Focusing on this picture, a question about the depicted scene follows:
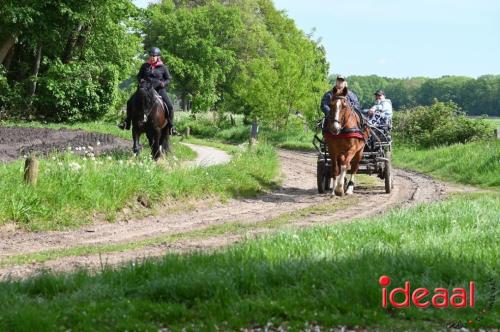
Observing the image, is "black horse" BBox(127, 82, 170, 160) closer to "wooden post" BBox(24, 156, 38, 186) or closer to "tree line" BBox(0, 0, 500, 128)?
"wooden post" BBox(24, 156, 38, 186)

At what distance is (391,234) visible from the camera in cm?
828

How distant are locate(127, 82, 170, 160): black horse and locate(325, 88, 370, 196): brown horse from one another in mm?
4170

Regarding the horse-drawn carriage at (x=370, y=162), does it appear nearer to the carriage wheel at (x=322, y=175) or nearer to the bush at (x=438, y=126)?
the carriage wheel at (x=322, y=175)

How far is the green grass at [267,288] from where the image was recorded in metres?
5.27

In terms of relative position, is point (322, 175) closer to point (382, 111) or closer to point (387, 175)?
point (387, 175)

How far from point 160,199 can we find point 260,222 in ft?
7.90

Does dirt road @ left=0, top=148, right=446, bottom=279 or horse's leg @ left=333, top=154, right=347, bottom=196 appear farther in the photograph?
horse's leg @ left=333, top=154, right=347, bottom=196

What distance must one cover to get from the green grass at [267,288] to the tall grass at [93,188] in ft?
14.4

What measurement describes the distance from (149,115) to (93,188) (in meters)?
4.73

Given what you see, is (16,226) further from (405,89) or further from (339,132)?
(405,89)

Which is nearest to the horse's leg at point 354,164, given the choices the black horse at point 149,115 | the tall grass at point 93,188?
the tall grass at point 93,188

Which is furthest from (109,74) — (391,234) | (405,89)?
(405,89)

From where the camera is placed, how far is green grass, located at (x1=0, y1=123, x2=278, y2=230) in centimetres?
1077

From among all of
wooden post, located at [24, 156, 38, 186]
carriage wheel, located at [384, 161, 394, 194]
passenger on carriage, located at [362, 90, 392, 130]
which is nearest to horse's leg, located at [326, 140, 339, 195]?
carriage wheel, located at [384, 161, 394, 194]
